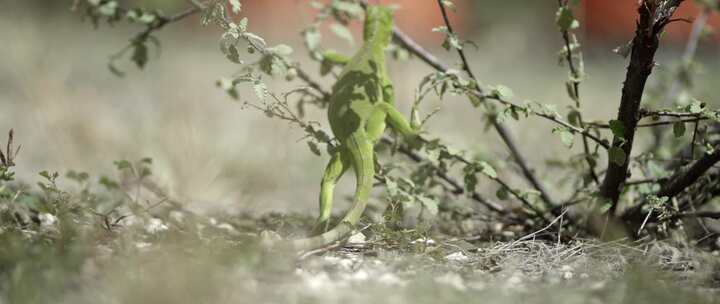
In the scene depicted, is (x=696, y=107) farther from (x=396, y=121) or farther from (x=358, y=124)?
(x=358, y=124)

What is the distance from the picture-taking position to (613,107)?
20.4 ft

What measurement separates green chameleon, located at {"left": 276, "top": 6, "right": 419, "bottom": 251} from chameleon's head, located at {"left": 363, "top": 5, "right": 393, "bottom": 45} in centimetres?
10

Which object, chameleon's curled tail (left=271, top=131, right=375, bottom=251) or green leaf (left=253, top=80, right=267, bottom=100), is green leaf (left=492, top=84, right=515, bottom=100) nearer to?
chameleon's curled tail (left=271, top=131, right=375, bottom=251)

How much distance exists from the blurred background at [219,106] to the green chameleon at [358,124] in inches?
12.1

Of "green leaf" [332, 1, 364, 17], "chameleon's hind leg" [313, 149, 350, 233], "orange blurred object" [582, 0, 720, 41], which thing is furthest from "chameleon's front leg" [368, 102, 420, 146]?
"orange blurred object" [582, 0, 720, 41]

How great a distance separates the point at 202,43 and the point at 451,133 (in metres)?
6.00

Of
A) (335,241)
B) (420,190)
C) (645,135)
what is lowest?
(335,241)

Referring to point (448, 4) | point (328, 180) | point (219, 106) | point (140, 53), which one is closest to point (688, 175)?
point (448, 4)

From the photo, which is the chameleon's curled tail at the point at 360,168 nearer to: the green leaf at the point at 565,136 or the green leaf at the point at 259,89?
the green leaf at the point at 259,89

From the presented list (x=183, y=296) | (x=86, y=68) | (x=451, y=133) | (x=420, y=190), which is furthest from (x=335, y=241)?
(x=86, y=68)

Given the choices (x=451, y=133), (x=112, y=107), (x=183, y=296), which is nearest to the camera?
(x=183, y=296)

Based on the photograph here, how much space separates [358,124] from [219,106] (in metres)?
4.03

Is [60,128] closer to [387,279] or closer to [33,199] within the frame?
[33,199]

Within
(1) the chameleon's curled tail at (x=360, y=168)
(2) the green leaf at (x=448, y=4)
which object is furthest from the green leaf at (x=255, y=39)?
(2) the green leaf at (x=448, y=4)
